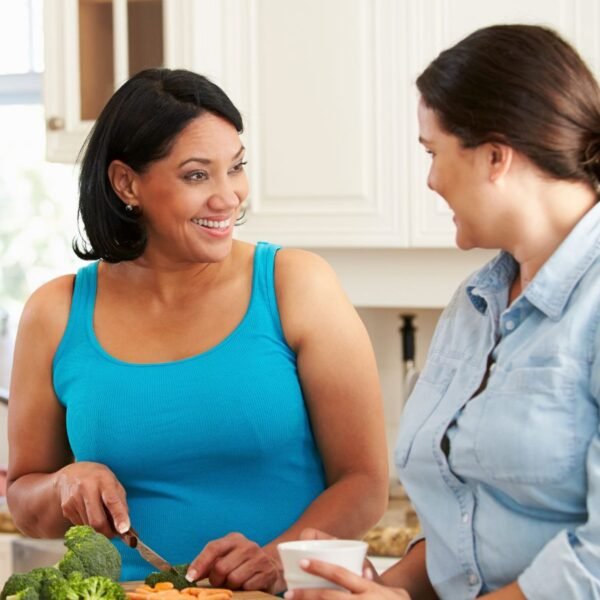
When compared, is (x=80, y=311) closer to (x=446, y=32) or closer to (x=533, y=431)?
(x=533, y=431)

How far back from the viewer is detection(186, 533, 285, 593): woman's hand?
152cm

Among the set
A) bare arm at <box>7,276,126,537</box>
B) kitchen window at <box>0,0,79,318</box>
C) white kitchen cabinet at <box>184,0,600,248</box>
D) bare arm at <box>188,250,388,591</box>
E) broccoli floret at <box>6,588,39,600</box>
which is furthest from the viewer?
kitchen window at <box>0,0,79,318</box>

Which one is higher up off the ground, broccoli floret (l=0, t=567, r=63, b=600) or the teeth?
the teeth

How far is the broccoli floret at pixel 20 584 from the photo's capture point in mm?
1320

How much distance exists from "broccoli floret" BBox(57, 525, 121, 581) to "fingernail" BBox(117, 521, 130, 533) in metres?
0.10

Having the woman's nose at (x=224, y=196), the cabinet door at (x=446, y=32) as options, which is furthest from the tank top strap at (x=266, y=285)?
the cabinet door at (x=446, y=32)

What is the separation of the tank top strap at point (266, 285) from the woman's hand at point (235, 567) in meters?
0.35

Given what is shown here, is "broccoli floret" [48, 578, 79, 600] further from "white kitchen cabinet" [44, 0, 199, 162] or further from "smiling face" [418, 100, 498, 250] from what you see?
"white kitchen cabinet" [44, 0, 199, 162]

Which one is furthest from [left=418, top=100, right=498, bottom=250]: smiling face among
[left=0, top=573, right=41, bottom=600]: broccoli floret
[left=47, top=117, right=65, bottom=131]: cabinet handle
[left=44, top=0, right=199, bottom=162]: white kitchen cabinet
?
[left=47, top=117, right=65, bottom=131]: cabinet handle

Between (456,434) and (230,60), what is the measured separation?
1.81 m

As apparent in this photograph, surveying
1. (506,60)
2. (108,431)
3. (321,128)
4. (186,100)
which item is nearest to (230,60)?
(321,128)

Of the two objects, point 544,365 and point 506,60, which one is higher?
point 506,60

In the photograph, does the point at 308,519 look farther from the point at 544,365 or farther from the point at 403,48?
the point at 403,48

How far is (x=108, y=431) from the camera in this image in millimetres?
1758
